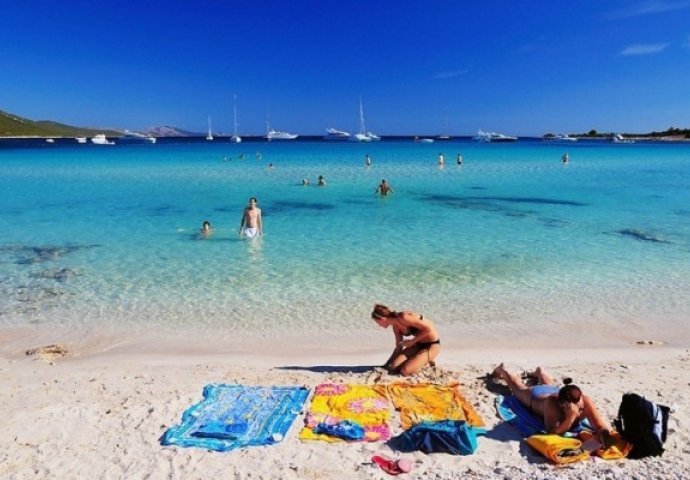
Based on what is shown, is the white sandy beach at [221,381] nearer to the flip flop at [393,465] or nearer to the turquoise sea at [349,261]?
the flip flop at [393,465]

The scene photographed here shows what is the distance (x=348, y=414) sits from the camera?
635 cm

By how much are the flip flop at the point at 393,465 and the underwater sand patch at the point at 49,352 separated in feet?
18.7

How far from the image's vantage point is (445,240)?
664 inches

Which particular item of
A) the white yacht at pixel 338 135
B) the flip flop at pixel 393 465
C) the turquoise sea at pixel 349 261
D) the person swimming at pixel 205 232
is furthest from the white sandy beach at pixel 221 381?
the white yacht at pixel 338 135

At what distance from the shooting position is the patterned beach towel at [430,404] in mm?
6289

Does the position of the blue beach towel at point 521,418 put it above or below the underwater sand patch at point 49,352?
below

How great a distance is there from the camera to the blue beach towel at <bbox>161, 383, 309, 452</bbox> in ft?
18.8

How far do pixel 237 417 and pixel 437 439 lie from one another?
2292 millimetres

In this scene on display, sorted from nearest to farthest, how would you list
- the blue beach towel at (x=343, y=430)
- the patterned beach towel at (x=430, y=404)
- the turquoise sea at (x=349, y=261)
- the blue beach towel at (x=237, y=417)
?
1. the blue beach towel at (x=237, y=417)
2. the blue beach towel at (x=343, y=430)
3. the patterned beach towel at (x=430, y=404)
4. the turquoise sea at (x=349, y=261)

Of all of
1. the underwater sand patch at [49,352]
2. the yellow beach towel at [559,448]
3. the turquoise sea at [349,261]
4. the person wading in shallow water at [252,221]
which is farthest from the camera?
the person wading in shallow water at [252,221]

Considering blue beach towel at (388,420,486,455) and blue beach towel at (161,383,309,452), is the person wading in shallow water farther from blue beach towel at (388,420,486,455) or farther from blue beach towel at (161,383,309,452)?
blue beach towel at (388,420,486,455)

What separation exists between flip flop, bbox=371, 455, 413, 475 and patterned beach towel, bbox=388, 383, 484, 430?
719 millimetres

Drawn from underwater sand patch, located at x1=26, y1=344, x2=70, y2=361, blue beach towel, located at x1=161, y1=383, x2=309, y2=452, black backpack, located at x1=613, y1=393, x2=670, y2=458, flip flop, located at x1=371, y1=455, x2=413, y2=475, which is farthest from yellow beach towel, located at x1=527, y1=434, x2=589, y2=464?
underwater sand patch, located at x1=26, y1=344, x2=70, y2=361

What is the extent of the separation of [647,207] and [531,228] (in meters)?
8.88
